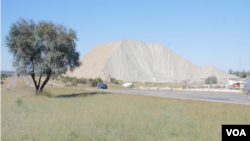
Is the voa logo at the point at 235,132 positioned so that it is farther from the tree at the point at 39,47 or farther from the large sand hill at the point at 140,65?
the large sand hill at the point at 140,65

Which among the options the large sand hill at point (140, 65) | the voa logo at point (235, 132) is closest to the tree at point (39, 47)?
the voa logo at point (235, 132)

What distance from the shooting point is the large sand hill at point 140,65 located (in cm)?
9407

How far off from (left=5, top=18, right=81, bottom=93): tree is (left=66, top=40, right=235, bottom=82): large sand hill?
61106 millimetres

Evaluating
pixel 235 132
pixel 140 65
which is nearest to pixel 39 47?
pixel 235 132

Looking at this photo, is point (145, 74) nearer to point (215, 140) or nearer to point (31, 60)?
point (31, 60)

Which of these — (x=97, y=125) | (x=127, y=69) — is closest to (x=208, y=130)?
(x=97, y=125)

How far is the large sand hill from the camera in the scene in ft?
309

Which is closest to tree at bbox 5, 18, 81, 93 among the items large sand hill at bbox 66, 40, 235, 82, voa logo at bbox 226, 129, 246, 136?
voa logo at bbox 226, 129, 246, 136

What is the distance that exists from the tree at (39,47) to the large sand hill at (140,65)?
6111 cm

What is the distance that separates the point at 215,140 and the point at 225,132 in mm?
590

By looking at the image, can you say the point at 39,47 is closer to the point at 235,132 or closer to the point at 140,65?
A: the point at 235,132

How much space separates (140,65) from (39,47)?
77204 mm

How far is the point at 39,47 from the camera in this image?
84.1 feet

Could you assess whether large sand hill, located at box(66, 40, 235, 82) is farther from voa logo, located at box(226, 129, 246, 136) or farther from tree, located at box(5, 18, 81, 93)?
voa logo, located at box(226, 129, 246, 136)
